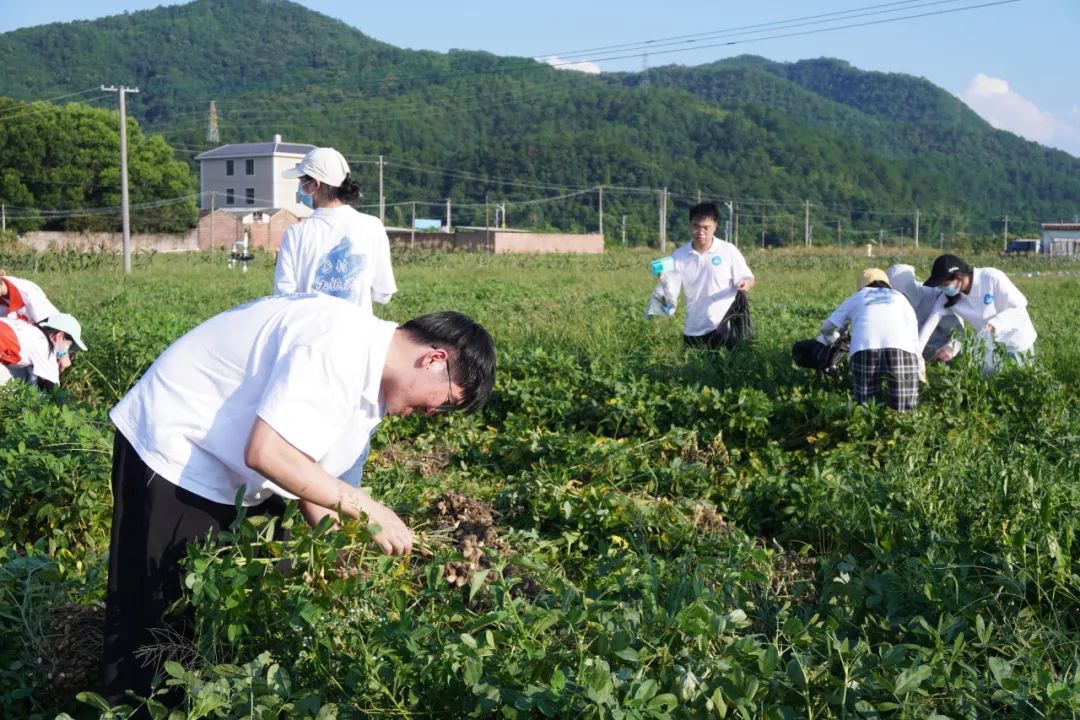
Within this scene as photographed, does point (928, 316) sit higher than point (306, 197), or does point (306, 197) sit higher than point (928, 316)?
point (306, 197)

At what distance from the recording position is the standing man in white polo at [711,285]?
7848 millimetres

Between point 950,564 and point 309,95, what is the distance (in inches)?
5241

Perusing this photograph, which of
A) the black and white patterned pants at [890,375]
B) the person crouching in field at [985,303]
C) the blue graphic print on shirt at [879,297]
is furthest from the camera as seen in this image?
the person crouching in field at [985,303]

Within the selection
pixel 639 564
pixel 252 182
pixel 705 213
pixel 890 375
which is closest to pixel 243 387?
pixel 639 564

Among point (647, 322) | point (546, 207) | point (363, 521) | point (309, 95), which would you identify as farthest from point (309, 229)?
point (309, 95)

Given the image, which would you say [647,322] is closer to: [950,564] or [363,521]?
[950,564]

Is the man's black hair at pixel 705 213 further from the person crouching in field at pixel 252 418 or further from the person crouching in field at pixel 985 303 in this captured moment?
the person crouching in field at pixel 252 418

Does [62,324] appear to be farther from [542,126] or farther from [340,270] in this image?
[542,126]

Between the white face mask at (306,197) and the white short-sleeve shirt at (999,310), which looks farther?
the white short-sleeve shirt at (999,310)

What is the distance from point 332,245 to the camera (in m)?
5.38

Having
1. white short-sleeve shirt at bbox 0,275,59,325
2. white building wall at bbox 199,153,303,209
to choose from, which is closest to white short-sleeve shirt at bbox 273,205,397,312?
white short-sleeve shirt at bbox 0,275,59,325

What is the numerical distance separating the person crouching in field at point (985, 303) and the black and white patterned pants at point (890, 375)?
1065 millimetres

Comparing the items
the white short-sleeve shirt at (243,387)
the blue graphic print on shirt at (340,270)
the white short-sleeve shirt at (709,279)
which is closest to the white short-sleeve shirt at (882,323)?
the white short-sleeve shirt at (709,279)

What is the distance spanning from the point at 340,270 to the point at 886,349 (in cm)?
339
